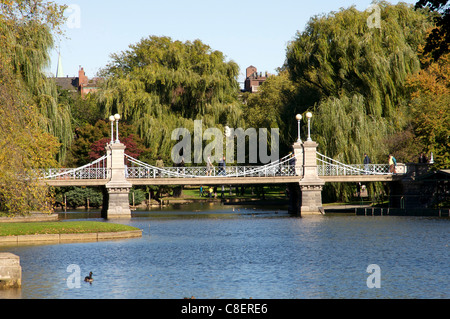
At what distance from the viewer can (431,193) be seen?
4534 cm

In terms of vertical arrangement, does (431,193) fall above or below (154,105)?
below

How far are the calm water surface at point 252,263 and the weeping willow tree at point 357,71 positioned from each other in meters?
14.0

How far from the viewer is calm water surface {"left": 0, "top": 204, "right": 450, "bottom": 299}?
16.3 meters

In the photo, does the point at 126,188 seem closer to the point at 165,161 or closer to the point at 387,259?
the point at 165,161

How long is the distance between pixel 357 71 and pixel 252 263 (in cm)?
3042

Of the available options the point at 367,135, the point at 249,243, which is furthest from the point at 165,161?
the point at 249,243

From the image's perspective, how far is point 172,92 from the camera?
58.8 m

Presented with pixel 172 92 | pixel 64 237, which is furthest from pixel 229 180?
pixel 64 237

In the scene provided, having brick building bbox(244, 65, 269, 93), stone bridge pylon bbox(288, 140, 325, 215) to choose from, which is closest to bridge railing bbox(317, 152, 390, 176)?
stone bridge pylon bbox(288, 140, 325, 215)

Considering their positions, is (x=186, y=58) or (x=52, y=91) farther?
(x=186, y=58)

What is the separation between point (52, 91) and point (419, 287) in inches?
1299

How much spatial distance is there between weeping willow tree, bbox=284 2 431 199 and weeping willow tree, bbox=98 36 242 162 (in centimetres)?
835

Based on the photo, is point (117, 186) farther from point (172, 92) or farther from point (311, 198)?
point (172, 92)

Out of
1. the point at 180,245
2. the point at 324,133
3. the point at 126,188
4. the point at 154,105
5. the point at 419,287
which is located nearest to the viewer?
the point at 419,287
